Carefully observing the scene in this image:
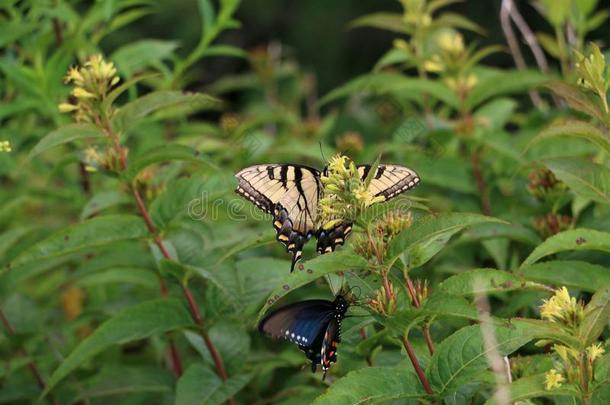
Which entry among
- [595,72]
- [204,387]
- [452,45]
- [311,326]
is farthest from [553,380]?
[452,45]

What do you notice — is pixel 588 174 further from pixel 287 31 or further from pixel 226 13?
pixel 287 31

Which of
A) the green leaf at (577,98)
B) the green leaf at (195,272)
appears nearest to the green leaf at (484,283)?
the green leaf at (577,98)

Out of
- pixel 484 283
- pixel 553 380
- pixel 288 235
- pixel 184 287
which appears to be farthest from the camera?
pixel 184 287

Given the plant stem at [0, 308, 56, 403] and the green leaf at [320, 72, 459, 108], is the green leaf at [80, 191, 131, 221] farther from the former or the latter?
the green leaf at [320, 72, 459, 108]

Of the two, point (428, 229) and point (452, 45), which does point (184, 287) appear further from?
point (452, 45)

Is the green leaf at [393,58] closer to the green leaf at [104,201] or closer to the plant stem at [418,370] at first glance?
the green leaf at [104,201]

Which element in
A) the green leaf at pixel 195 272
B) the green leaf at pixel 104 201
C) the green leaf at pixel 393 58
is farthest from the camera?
the green leaf at pixel 393 58
